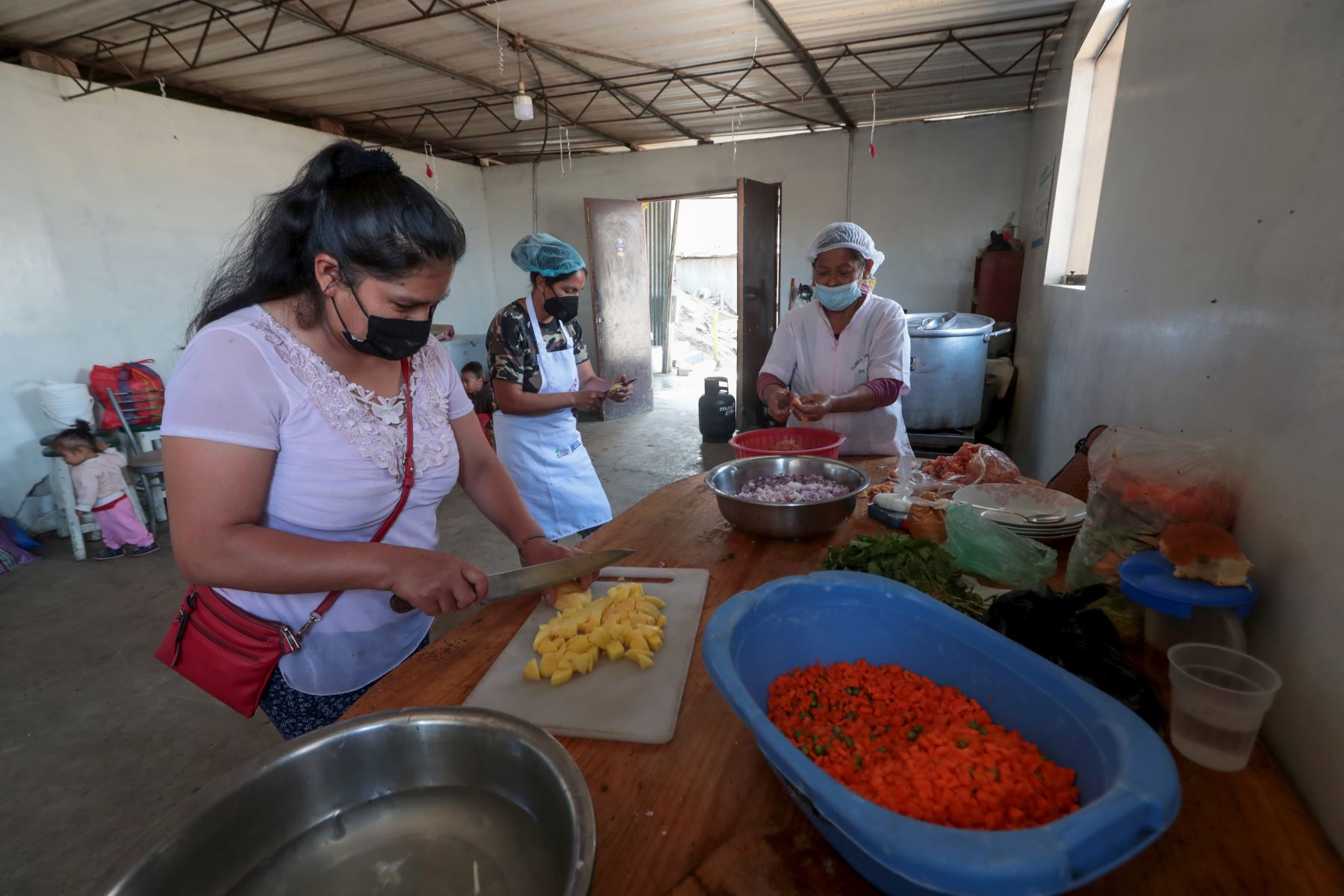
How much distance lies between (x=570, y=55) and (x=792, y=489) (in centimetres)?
559

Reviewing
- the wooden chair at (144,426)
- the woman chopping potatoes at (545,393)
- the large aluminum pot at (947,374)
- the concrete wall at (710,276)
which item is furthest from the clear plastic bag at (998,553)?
the concrete wall at (710,276)

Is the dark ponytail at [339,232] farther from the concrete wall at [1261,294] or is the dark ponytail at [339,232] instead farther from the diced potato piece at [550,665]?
the concrete wall at [1261,294]

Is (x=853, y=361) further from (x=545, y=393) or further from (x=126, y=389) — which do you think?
(x=126, y=389)

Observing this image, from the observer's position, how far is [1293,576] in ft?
3.07

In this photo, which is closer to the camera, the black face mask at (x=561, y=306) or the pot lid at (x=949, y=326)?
the black face mask at (x=561, y=306)

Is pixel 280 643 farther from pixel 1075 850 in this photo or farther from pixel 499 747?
pixel 1075 850

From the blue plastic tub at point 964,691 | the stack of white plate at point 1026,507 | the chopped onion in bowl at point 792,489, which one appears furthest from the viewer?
the chopped onion in bowl at point 792,489

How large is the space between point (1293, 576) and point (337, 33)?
21.9ft

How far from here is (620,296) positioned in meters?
9.15

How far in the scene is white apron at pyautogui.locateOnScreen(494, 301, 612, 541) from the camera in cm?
304

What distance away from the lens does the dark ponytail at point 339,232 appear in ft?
4.09

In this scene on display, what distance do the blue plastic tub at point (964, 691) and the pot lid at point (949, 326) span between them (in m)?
3.83

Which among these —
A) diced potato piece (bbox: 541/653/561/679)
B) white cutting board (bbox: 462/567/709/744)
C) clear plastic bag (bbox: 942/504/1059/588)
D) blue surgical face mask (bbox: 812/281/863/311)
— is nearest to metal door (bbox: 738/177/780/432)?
blue surgical face mask (bbox: 812/281/863/311)

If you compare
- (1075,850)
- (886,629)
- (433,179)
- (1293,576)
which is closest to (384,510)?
(886,629)
